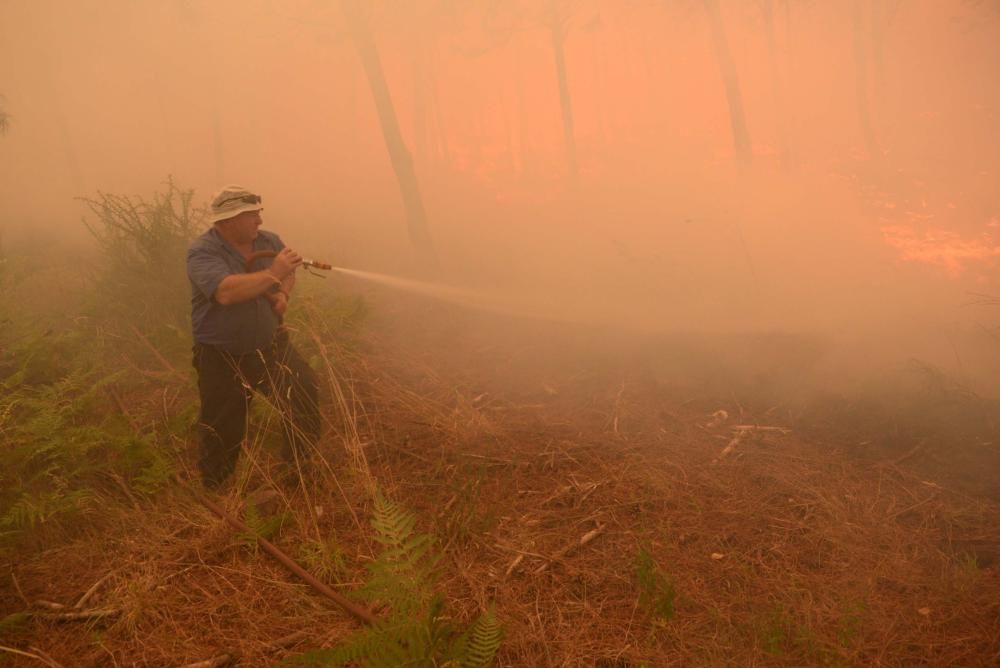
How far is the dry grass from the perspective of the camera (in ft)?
7.95

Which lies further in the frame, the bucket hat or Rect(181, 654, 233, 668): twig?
the bucket hat

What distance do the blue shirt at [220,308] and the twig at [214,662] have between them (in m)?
1.80

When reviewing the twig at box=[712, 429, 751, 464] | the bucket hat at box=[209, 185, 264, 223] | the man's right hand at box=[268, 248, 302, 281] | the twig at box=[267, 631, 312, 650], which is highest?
the bucket hat at box=[209, 185, 264, 223]

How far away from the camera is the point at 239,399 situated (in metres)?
3.62

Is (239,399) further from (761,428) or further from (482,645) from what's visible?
(761,428)

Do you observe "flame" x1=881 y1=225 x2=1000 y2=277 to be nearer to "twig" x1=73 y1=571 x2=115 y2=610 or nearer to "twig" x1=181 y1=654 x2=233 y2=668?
"twig" x1=181 y1=654 x2=233 y2=668

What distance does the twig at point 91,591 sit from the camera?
264 centimetres

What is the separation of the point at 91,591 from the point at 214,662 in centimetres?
90

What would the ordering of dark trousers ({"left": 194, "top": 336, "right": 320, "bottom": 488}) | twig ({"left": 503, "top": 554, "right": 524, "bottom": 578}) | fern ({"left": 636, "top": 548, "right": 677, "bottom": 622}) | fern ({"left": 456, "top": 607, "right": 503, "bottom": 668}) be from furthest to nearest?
dark trousers ({"left": 194, "top": 336, "right": 320, "bottom": 488}), twig ({"left": 503, "top": 554, "right": 524, "bottom": 578}), fern ({"left": 636, "top": 548, "right": 677, "bottom": 622}), fern ({"left": 456, "top": 607, "right": 503, "bottom": 668})

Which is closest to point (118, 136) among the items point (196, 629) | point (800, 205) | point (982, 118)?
point (800, 205)

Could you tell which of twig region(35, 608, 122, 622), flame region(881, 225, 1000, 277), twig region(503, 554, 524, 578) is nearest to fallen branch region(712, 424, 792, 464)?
twig region(503, 554, 524, 578)

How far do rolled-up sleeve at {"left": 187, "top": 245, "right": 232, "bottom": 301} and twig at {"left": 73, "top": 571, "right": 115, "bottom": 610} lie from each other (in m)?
1.54

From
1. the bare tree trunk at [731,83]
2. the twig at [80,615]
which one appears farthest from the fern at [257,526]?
the bare tree trunk at [731,83]

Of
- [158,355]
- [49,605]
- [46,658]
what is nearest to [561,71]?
[158,355]
